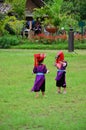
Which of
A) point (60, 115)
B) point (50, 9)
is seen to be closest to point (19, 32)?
point (50, 9)

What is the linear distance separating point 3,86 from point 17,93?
62.1 inches

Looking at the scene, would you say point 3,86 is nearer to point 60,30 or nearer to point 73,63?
point 73,63

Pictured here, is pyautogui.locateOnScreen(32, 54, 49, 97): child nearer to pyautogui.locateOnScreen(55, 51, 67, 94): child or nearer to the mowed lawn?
the mowed lawn

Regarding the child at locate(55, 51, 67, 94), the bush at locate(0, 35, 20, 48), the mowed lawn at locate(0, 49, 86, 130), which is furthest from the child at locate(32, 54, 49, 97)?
the bush at locate(0, 35, 20, 48)

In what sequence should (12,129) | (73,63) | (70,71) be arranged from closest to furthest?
(12,129) < (70,71) < (73,63)

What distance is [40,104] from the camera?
436 inches

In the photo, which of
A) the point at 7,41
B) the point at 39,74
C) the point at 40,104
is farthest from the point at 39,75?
the point at 7,41

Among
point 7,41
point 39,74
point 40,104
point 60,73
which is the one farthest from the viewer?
point 7,41

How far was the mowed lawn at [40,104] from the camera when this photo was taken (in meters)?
8.80

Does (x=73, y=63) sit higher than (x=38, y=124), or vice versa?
(x=38, y=124)

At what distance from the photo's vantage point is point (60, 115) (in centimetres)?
970

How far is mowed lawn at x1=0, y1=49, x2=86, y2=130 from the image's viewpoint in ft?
28.9

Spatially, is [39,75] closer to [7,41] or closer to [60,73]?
[60,73]

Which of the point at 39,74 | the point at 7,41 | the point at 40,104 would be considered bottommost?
the point at 7,41
